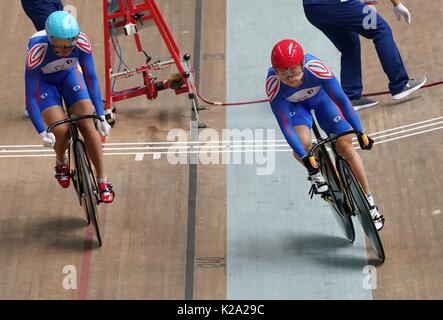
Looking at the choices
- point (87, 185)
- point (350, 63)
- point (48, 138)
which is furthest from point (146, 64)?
point (48, 138)

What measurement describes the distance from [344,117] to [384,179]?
1.13 m

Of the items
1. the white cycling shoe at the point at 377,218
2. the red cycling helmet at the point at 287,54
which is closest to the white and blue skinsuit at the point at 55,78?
the red cycling helmet at the point at 287,54

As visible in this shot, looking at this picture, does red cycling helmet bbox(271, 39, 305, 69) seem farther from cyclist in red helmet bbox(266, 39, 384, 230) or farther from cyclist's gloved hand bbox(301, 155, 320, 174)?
cyclist's gloved hand bbox(301, 155, 320, 174)

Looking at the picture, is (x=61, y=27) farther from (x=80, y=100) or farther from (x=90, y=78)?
(x=80, y=100)

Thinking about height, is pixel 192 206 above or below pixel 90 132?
below

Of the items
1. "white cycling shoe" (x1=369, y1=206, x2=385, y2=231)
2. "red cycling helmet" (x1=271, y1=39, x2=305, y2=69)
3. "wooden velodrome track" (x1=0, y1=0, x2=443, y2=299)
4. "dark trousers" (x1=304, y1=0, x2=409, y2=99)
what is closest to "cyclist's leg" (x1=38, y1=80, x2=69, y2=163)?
"wooden velodrome track" (x1=0, y1=0, x2=443, y2=299)

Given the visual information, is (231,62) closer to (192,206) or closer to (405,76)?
(405,76)

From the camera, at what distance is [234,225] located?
31.0 ft

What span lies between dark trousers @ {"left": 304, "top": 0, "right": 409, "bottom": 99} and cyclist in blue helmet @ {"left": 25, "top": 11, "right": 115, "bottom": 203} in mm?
2388

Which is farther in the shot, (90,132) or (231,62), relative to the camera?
(231,62)

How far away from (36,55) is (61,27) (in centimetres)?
39

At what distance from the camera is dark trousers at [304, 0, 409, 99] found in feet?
34.9

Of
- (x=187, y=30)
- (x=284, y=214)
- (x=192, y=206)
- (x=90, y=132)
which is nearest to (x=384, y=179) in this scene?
(x=284, y=214)
